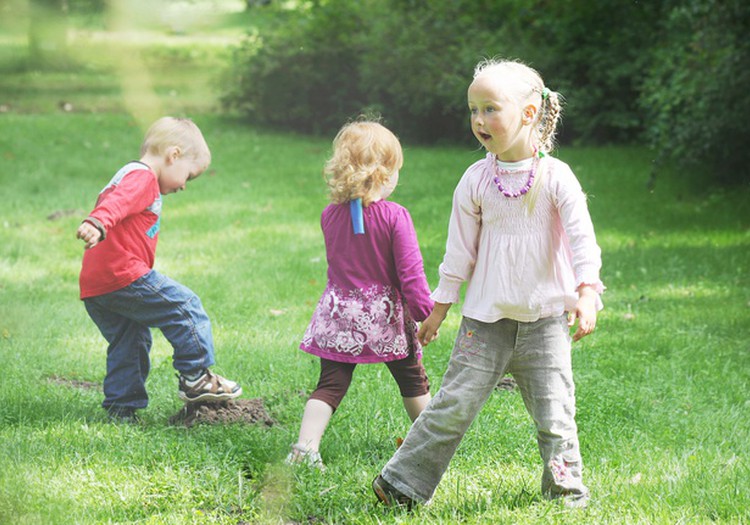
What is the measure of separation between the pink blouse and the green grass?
0.60m

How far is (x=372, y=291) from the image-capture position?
127 inches

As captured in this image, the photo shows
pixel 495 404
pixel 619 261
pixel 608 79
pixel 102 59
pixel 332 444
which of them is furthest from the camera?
pixel 608 79

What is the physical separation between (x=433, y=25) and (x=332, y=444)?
11.1 meters

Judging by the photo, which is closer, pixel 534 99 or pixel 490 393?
pixel 534 99

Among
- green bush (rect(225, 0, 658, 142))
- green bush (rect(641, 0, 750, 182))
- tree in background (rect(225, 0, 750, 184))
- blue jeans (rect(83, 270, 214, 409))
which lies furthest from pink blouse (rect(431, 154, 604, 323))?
green bush (rect(225, 0, 658, 142))

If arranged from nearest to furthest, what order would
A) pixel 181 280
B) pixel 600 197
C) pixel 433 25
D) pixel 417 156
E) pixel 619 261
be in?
pixel 181 280 < pixel 619 261 < pixel 600 197 < pixel 417 156 < pixel 433 25

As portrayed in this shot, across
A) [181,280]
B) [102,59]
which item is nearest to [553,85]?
[181,280]

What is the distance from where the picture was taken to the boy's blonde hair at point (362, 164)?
10.5ft

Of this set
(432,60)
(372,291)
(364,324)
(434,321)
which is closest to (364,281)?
(372,291)

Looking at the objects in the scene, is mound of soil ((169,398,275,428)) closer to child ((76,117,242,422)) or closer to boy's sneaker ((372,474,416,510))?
child ((76,117,242,422))

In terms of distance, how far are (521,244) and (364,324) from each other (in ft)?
2.57

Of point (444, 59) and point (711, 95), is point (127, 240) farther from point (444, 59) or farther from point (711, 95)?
point (444, 59)

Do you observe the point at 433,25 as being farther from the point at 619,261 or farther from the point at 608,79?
the point at 619,261

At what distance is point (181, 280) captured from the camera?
6.13 m
